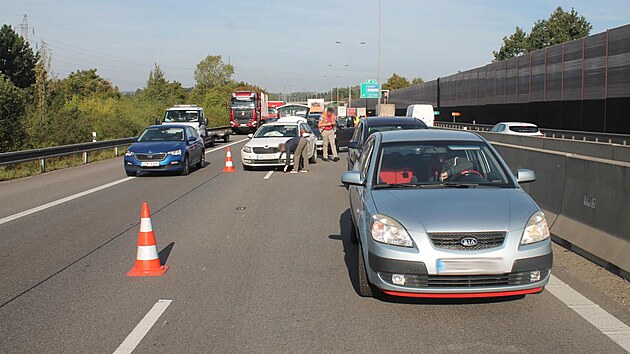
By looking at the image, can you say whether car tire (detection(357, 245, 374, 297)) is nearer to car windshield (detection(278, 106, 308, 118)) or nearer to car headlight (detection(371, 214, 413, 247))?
car headlight (detection(371, 214, 413, 247))

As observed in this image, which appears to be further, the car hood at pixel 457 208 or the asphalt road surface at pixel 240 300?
the car hood at pixel 457 208

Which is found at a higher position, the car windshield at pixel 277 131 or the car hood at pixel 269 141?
the car windshield at pixel 277 131

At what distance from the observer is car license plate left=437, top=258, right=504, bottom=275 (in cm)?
527

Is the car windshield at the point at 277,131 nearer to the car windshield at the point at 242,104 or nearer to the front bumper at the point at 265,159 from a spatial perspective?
the front bumper at the point at 265,159

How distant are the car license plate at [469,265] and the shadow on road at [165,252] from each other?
12.6 ft

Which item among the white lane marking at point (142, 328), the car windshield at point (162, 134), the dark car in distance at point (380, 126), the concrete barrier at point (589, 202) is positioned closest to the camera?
the white lane marking at point (142, 328)

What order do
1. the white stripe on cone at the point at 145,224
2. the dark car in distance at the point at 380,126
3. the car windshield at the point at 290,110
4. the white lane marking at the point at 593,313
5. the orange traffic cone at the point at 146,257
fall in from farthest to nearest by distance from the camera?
the car windshield at the point at 290,110
the dark car in distance at the point at 380,126
the white stripe on cone at the point at 145,224
the orange traffic cone at the point at 146,257
the white lane marking at the point at 593,313

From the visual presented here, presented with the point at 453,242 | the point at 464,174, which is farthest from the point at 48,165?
the point at 453,242

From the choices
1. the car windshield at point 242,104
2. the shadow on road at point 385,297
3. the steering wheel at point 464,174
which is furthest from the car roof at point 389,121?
the car windshield at point 242,104

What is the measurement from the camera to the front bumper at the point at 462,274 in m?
5.31

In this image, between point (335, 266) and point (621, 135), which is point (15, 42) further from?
point (335, 266)

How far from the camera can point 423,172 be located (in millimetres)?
6895

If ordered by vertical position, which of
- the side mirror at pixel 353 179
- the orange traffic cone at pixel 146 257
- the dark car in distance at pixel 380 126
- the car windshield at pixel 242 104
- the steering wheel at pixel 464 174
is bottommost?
the orange traffic cone at pixel 146 257

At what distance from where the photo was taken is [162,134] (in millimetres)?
19844
